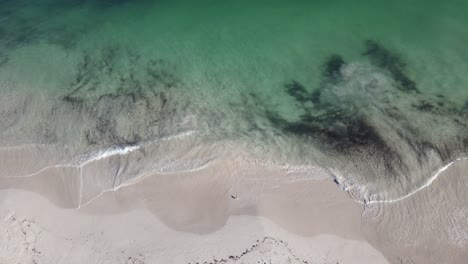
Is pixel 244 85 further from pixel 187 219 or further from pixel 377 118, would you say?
pixel 187 219

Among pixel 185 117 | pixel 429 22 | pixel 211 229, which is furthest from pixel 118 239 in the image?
pixel 429 22

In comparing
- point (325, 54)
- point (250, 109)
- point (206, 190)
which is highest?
point (325, 54)

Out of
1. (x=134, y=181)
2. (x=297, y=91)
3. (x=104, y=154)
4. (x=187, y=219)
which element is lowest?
(x=187, y=219)

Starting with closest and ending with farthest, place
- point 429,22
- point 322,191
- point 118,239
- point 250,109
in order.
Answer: point 118,239
point 322,191
point 250,109
point 429,22

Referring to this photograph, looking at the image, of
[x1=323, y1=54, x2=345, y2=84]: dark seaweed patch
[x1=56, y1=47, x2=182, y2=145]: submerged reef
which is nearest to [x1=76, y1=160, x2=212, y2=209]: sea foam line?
[x1=56, y1=47, x2=182, y2=145]: submerged reef

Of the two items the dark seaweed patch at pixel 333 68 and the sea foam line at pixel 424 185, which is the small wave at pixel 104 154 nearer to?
the sea foam line at pixel 424 185

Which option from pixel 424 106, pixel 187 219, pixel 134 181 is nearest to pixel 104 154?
pixel 134 181

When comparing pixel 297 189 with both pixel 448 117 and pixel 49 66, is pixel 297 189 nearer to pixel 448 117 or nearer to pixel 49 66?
pixel 448 117
